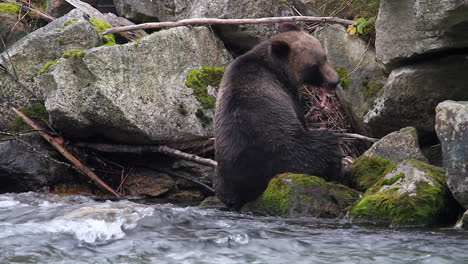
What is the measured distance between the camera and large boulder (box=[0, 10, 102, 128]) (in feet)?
32.0

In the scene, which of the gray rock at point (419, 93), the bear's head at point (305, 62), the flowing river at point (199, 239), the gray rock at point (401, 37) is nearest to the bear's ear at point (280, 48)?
the bear's head at point (305, 62)

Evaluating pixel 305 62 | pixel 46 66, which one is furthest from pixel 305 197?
pixel 46 66

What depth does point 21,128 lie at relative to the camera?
31.6 feet

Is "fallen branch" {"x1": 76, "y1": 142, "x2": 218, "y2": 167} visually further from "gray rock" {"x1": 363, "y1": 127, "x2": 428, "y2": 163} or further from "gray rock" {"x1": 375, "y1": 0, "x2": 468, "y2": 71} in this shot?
"gray rock" {"x1": 375, "y1": 0, "x2": 468, "y2": 71}

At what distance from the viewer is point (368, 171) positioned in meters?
7.02

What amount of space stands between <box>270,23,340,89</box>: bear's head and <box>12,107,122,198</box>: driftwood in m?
2.93

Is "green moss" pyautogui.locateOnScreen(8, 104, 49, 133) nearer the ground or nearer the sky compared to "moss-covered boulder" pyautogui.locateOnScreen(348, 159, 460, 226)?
nearer the sky

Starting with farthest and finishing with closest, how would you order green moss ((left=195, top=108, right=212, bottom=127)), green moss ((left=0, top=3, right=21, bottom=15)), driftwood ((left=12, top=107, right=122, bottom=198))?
green moss ((left=0, top=3, right=21, bottom=15)), green moss ((left=195, top=108, right=212, bottom=127)), driftwood ((left=12, top=107, right=122, bottom=198))

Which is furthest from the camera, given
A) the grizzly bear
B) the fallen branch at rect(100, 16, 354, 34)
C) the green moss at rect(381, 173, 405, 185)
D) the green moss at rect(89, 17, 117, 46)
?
the green moss at rect(89, 17, 117, 46)

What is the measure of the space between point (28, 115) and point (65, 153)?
1024 mm

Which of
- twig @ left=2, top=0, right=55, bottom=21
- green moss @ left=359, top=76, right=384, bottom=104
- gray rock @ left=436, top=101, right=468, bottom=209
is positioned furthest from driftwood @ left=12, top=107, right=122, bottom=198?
gray rock @ left=436, top=101, right=468, bottom=209

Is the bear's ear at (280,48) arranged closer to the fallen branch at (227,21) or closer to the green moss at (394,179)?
the fallen branch at (227,21)

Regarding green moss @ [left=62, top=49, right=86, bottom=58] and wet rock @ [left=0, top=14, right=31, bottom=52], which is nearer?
green moss @ [left=62, top=49, right=86, bottom=58]

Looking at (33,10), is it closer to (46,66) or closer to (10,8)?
(10,8)
